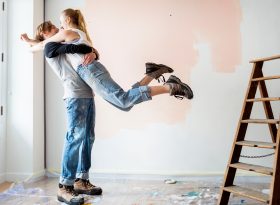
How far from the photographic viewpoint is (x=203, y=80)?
3.02m

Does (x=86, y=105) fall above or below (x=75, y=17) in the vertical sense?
below

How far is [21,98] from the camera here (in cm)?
307

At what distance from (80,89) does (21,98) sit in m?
1.07

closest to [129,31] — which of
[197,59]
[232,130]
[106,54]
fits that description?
[106,54]

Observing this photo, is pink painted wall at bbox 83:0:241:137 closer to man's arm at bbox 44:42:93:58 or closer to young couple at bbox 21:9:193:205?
young couple at bbox 21:9:193:205

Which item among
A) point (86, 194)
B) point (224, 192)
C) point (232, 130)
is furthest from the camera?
point (232, 130)

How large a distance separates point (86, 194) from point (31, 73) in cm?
137

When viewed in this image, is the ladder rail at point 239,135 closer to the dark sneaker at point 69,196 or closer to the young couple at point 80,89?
the young couple at point 80,89

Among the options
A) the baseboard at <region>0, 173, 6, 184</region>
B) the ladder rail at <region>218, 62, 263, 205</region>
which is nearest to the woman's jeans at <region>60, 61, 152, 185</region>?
the ladder rail at <region>218, 62, 263, 205</region>

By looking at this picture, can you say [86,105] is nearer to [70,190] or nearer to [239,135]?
[70,190]

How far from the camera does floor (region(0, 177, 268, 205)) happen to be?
2268mm

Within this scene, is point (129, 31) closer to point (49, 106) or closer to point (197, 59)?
point (197, 59)

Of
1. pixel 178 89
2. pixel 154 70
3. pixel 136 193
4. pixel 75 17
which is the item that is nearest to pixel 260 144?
pixel 178 89

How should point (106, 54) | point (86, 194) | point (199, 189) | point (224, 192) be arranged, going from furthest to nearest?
point (106, 54) < point (199, 189) < point (86, 194) < point (224, 192)
